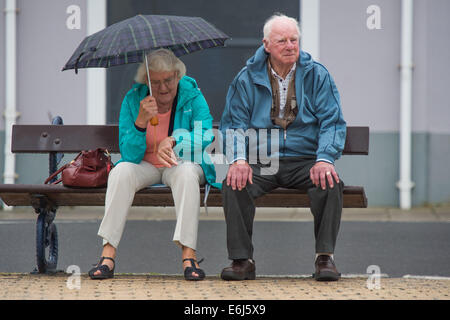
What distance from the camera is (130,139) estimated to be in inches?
207

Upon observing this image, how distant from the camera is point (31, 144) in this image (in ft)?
20.1

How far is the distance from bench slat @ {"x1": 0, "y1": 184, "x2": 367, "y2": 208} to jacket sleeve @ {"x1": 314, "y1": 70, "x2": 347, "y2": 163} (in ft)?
0.86

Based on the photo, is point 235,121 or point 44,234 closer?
point 235,121

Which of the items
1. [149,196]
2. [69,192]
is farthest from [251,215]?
[69,192]

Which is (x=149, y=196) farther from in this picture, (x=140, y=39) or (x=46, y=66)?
(x=46, y=66)

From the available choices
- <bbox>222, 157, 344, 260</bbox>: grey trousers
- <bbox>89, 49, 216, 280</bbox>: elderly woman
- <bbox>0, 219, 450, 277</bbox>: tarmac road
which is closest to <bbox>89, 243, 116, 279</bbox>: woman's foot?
<bbox>89, 49, 216, 280</bbox>: elderly woman

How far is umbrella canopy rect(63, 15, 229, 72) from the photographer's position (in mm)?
5000

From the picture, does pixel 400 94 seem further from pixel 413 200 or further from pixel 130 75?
pixel 130 75

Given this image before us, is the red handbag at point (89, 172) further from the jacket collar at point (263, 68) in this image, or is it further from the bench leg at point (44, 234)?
the jacket collar at point (263, 68)

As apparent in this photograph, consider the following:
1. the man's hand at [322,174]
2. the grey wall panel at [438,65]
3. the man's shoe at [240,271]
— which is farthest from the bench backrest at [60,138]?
the grey wall panel at [438,65]

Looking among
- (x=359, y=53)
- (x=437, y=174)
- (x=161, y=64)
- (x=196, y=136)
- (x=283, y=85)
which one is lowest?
(x=437, y=174)

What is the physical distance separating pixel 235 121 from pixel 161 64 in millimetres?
538

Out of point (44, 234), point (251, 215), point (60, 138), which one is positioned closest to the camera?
point (251, 215)
